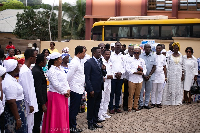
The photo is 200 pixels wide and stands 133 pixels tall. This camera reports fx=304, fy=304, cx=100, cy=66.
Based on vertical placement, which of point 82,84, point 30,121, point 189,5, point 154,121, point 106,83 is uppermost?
point 189,5

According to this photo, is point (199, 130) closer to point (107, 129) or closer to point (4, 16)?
point (107, 129)

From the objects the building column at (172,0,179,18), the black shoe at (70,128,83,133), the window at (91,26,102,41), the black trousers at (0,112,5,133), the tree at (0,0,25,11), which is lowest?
the black shoe at (70,128,83,133)

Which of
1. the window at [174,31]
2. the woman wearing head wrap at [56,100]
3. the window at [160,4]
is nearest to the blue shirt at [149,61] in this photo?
the woman wearing head wrap at [56,100]

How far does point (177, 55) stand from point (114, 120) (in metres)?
3.62

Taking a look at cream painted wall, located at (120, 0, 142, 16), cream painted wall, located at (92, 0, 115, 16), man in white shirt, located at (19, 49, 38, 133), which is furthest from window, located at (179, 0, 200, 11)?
man in white shirt, located at (19, 49, 38, 133)

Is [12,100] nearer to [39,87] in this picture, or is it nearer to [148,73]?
[39,87]

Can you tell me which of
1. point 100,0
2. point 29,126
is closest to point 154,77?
point 29,126

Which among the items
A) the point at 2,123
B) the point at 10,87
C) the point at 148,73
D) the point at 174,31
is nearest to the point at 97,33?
the point at 174,31

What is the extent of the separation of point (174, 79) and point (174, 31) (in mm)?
7604

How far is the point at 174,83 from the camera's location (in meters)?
10.5

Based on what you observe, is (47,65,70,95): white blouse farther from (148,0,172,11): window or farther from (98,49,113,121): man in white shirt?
(148,0,172,11): window

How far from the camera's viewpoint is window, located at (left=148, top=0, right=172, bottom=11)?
2688 cm

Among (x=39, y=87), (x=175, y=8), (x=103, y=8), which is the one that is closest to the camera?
(x=39, y=87)

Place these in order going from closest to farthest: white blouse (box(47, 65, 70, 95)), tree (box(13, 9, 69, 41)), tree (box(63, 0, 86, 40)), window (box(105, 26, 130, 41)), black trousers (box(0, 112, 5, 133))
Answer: black trousers (box(0, 112, 5, 133)) → white blouse (box(47, 65, 70, 95)) → window (box(105, 26, 130, 41)) → tree (box(13, 9, 69, 41)) → tree (box(63, 0, 86, 40))
